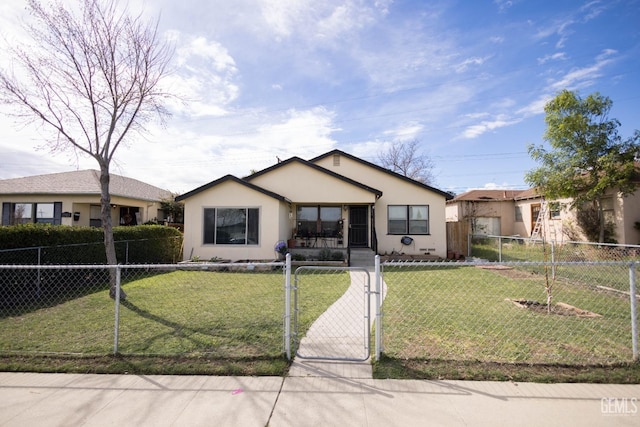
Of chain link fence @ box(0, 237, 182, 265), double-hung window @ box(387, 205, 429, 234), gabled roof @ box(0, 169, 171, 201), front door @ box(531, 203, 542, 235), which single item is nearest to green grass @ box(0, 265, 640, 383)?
chain link fence @ box(0, 237, 182, 265)

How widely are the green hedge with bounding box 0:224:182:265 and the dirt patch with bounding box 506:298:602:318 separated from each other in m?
11.4

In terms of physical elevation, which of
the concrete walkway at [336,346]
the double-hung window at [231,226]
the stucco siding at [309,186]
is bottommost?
the concrete walkway at [336,346]

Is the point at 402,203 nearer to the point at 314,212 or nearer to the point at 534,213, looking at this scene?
the point at 314,212

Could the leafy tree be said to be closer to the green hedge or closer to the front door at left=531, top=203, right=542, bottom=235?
the front door at left=531, top=203, right=542, bottom=235

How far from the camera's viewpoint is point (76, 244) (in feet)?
31.3

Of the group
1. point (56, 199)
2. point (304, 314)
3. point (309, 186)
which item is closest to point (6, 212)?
point (56, 199)

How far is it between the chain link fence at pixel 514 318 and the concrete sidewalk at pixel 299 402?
32.0 inches

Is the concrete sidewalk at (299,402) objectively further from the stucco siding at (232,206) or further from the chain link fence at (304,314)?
the stucco siding at (232,206)

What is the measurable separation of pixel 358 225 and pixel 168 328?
1240cm

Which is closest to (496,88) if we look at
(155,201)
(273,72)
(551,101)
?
(551,101)

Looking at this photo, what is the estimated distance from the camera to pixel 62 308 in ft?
22.7

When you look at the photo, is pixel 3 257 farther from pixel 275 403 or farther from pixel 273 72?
pixel 273 72

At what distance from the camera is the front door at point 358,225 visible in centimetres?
1688

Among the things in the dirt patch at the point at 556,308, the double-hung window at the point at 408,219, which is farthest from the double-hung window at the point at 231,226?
the dirt patch at the point at 556,308
